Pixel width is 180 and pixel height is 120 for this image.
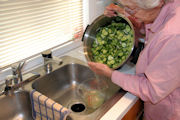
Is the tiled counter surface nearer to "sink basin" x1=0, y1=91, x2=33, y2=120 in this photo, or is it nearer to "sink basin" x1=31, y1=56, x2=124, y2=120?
"sink basin" x1=31, y1=56, x2=124, y2=120

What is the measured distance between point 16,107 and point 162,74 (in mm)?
870

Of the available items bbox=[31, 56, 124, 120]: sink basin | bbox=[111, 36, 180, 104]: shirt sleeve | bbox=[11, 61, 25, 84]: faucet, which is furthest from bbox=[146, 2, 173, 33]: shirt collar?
bbox=[11, 61, 25, 84]: faucet

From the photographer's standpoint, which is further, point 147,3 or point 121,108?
point 121,108

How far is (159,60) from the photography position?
0.73 meters

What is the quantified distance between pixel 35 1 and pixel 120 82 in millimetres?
795

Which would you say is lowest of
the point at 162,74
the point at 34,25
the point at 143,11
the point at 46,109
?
the point at 46,109

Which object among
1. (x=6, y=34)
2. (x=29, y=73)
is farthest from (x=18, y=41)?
(x=29, y=73)

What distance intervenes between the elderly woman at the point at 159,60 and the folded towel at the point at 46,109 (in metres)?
0.32

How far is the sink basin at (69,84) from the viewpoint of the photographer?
1.18 meters

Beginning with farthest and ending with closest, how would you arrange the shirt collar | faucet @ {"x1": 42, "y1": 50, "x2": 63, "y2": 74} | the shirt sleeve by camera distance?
faucet @ {"x1": 42, "y1": 50, "x2": 63, "y2": 74}, the shirt collar, the shirt sleeve

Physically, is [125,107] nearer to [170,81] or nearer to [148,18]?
[170,81]

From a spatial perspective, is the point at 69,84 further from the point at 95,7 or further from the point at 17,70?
the point at 95,7

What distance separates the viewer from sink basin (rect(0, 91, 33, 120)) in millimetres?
1025

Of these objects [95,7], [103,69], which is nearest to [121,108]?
[103,69]
